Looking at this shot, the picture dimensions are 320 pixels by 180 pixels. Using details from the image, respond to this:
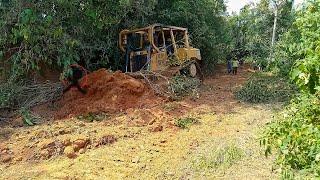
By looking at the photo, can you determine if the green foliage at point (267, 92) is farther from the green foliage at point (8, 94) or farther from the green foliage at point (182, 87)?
the green foliage at point (8, 94)

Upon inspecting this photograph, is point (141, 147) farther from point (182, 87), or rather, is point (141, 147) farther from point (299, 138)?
point (182, 87)

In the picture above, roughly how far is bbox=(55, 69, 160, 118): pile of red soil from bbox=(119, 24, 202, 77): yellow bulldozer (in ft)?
4.94

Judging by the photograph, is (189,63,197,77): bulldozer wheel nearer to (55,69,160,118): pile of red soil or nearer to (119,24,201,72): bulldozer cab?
(119,24,201,72): bulldozer cab

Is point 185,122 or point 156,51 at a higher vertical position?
point 156,51

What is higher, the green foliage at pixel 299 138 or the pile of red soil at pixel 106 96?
the green foliage at pixel 299 138

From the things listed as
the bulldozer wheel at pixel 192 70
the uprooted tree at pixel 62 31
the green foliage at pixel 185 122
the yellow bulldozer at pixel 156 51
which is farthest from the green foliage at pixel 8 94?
the bulldozer wheel at pixel 192 70

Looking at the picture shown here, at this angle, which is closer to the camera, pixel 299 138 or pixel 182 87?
pixel 299 138

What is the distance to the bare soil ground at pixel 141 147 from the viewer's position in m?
5.20

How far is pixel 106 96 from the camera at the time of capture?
934 cm

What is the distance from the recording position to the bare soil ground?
5.20 m

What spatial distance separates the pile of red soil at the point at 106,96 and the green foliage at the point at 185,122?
135cm

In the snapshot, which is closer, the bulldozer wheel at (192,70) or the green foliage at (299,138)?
the green foliage at (299,138)

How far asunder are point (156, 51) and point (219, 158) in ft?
21.3

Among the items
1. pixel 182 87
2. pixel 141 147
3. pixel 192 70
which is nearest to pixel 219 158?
pixel 141 147
